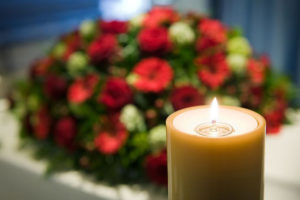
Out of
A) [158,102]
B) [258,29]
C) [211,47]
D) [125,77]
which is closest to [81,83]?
[125,77]

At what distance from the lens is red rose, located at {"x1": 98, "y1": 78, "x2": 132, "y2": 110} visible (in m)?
0.90

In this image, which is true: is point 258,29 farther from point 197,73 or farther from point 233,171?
point 233,171

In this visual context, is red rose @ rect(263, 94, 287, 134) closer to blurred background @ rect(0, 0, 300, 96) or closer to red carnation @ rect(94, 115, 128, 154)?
red carnation @ rect(94, 115, 128, 154)

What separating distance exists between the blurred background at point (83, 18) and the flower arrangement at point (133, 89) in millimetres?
781

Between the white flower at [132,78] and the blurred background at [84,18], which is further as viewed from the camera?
the blurred background at [84,18]

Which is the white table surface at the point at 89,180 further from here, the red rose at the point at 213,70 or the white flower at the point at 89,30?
the white flower at the point at 89,30

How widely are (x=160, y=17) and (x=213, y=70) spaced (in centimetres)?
25

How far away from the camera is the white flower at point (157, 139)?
0.86m

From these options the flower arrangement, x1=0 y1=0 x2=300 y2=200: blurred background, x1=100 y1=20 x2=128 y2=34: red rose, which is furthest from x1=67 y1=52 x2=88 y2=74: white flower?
x1=0 y1=0 x2=300 y2=200: blurred background

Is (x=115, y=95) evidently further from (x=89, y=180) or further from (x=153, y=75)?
(x=89, y=180)

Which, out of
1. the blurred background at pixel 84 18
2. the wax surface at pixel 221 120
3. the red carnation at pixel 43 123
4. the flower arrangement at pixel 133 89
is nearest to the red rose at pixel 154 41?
the flower arrangement at pixel 133 89

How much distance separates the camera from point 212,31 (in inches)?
44.2

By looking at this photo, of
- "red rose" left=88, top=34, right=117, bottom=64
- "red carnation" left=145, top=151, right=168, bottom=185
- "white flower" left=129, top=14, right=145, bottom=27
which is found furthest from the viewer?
"white flower" left=129, top=14, right=145, bottom=27

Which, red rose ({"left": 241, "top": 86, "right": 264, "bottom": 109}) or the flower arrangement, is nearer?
the flower arrangement
